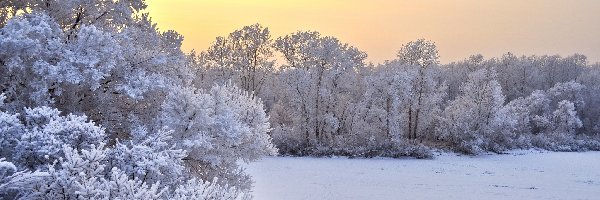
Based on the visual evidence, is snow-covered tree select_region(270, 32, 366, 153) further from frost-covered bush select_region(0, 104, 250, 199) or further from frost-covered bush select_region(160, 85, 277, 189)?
frost-covered bush select_region(0, 104, 250, 199)

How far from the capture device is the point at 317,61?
135ft

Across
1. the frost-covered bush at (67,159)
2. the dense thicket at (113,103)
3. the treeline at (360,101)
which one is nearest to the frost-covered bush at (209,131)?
the dense thicket at (113,103)

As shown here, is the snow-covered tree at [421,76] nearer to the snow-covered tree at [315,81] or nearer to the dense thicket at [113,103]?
the snow-covered tree at [315,81]

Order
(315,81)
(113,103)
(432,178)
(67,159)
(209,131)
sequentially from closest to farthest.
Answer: (67,159) → (209,131) → (113,103) → (432,178) → (315,81)

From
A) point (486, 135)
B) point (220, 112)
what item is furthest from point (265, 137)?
point (486, 135)

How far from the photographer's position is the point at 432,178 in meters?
28.7

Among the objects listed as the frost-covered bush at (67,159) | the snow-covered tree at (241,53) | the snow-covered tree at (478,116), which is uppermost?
the snow-covered tree at (241,53)

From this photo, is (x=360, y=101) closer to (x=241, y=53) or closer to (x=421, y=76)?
(x=421, y=76)

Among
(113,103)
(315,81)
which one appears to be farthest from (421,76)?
(113,103)

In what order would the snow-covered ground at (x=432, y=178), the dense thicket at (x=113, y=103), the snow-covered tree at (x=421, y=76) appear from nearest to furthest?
the dense thicket at (x=113, y=103), the snow-covered ground at (x=432, y=178), the snow-covered tree at (x=421, y=76)

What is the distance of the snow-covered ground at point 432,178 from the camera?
23.5 m

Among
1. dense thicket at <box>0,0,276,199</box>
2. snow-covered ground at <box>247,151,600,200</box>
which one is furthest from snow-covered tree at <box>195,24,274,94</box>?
dense thicket at <box>0,0,276,199</box>

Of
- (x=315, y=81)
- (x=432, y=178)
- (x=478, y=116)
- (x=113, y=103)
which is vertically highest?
(x=315, y=81)

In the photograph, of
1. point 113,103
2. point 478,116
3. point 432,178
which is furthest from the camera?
point 478,116
